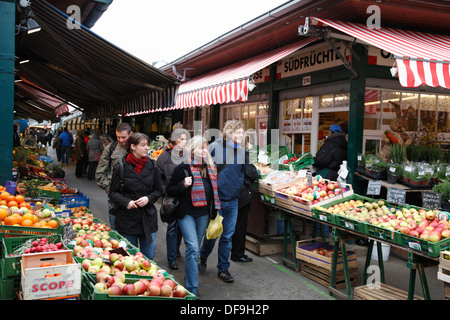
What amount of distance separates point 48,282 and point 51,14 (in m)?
4.50

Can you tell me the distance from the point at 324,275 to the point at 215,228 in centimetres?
160

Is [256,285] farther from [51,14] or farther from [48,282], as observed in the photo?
[51,14]

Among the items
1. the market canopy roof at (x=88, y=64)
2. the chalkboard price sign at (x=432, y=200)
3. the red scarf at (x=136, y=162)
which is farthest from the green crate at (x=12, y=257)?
the chalkboard price sign at (x=432, y=200)

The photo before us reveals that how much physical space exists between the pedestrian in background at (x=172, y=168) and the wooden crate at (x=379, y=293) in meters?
2.48

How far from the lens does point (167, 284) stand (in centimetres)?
291

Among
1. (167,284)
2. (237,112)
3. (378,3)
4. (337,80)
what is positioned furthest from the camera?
(237,112)

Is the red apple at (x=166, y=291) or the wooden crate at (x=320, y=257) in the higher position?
the red apple at (x=166, y=291)

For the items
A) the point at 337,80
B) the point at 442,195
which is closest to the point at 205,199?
the point at 442,195

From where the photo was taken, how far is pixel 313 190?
571 cm

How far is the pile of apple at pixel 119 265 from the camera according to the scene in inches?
125

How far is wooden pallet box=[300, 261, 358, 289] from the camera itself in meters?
5.03

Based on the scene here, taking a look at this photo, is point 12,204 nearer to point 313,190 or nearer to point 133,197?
point 133,197

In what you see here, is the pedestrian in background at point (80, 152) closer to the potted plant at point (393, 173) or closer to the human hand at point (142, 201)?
the human hand at point (142, 201)

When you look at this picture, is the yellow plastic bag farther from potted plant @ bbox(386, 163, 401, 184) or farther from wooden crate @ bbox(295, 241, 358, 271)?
potted plant @ bbox(386, 163, 401, 184)
